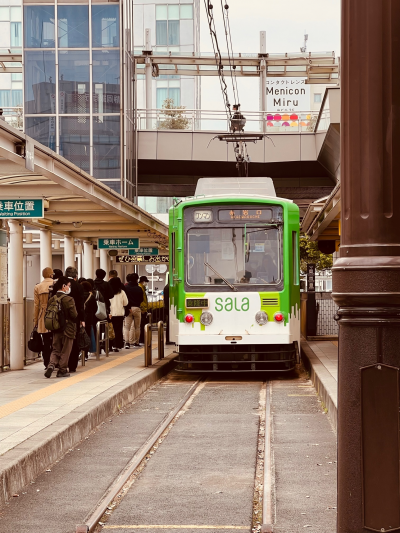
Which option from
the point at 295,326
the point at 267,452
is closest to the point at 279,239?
the point at 295,326

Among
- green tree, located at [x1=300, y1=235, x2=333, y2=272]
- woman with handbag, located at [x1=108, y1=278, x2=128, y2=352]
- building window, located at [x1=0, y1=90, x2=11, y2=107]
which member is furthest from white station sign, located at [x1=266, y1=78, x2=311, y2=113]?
building window, located at [x1=0, y1=90, x2=11, y2=107]

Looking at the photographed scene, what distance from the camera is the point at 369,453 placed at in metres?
3.82

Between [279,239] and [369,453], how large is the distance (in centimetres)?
1230

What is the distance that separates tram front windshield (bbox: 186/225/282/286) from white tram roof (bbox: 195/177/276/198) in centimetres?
129

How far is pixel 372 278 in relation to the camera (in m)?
3.84

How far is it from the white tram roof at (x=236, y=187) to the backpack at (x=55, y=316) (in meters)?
4.47

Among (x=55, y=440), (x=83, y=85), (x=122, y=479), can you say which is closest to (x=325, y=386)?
(x=55, y=440)

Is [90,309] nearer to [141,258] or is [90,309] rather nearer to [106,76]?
[141,258]

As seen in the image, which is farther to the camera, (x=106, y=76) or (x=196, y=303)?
(x=106, y=76)

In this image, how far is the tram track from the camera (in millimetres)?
5961

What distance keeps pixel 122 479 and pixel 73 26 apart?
91.1ft

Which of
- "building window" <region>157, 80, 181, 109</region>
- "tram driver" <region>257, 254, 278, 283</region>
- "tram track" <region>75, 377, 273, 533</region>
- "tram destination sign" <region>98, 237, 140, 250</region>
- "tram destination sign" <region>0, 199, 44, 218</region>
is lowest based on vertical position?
"tram track" <region>75, 377, 273, 533</region>

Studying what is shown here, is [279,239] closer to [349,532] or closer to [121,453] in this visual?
[121,453]

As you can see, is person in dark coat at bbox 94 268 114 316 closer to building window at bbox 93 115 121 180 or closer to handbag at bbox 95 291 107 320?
handbag at bbox 95 291 107 320
